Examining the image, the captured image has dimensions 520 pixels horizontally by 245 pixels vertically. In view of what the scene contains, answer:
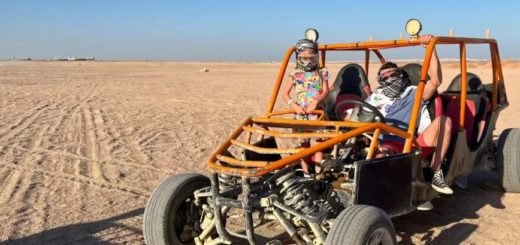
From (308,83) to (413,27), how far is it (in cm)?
124

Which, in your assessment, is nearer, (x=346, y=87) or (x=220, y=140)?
(x=346, y=87)

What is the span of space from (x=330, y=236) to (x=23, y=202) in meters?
3.59

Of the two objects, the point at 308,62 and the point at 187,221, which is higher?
the point at 308,62

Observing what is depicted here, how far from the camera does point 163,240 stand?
4.20m

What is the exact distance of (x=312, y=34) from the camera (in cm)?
600

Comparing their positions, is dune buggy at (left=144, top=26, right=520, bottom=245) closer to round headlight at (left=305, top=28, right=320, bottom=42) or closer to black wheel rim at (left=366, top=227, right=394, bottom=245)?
black wheel rim at (left=366, top=227, right=394, bottom=245)

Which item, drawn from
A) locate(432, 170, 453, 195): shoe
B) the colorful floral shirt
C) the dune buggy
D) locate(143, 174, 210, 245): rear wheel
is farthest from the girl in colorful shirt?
locate(143, 174, 210, 245): rear wheel

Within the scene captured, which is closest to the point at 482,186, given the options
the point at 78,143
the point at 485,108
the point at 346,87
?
the point at 485,108

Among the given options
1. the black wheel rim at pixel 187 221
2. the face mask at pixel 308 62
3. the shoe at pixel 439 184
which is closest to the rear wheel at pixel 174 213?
the black wheel rim at pixel 187 221

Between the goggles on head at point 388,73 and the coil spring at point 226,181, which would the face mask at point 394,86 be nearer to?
the goggles on head at point 388,73

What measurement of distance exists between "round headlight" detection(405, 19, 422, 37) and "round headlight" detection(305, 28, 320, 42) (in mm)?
935

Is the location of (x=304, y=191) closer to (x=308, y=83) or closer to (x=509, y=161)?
(x=308, y=83)

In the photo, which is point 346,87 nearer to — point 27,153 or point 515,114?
point 27,153

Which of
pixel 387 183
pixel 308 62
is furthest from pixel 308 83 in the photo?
pixel 387 183
